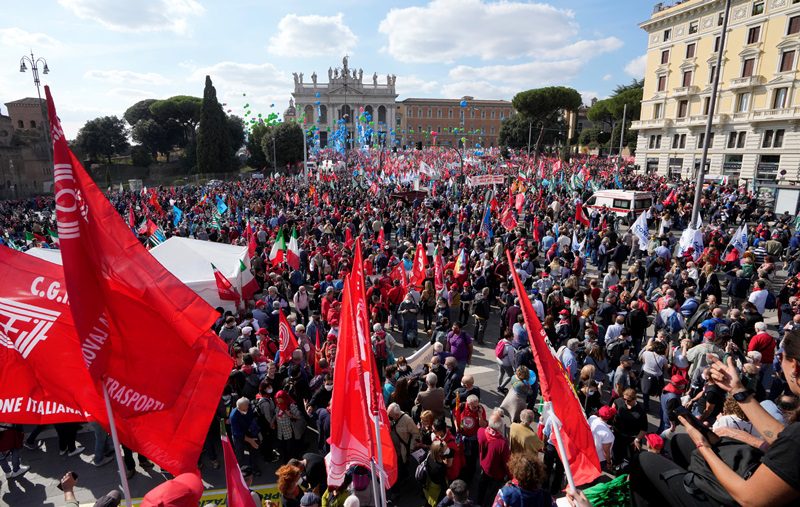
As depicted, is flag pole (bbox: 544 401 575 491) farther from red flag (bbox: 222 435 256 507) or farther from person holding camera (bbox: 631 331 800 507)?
red flag (bbox: 222 435 256 507)

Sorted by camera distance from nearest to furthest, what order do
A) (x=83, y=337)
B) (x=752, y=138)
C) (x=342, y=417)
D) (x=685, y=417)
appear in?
(x=685, y=417)
(x=83, y=337)
(x=342, y=417)
(x=752, y=138)

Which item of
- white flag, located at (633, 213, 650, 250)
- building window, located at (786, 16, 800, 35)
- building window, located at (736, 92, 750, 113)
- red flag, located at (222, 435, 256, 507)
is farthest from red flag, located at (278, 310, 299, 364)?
building window, located at (736, 92, 750, 113)

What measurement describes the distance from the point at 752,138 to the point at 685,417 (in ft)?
152

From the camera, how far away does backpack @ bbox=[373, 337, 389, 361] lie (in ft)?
23.9

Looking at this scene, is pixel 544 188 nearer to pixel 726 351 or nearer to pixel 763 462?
pixel 726 351

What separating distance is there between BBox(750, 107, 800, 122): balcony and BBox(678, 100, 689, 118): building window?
23.7 feet

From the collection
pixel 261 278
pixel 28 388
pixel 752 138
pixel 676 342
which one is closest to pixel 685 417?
pixel 28 388

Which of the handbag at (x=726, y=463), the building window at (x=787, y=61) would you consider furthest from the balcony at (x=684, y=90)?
the handbag at (x=726, y=463)

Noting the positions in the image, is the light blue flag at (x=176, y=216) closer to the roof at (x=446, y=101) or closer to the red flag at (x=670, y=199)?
the red flag at (x=670, y=199)

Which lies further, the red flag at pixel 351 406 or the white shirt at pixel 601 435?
the white shirt at pixel 601 435

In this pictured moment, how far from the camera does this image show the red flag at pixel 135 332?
280 cm

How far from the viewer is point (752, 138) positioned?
1483 inches

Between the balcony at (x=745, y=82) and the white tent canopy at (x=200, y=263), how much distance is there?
43.6 meters

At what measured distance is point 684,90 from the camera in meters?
43.1
